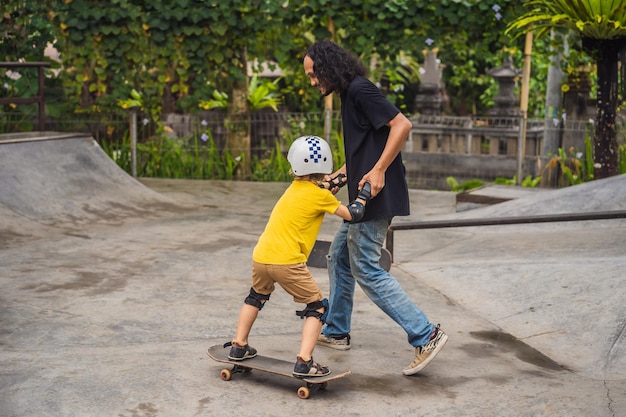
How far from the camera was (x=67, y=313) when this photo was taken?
18.2 feet

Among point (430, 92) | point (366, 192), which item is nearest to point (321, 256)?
point (366, 192)

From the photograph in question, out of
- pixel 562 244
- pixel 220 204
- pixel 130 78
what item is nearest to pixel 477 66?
pixel 130 78

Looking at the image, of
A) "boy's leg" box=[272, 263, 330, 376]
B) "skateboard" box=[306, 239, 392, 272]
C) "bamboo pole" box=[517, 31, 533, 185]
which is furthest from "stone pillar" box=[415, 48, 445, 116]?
"boy's leg" box=[272, 263, 330, 376]

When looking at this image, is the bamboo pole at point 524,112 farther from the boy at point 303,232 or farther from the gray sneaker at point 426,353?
the boy at point 303,232

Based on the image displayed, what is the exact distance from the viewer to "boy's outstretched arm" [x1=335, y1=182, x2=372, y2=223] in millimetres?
4105

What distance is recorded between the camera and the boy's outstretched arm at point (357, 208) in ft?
13.5

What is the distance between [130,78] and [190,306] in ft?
24.6

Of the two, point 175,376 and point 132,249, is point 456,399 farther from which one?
point 132,249

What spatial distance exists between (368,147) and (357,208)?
44 cm

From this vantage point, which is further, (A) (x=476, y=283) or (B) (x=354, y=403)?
(A) (x=476, y=283)

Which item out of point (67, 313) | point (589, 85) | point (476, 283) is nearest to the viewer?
point (67, 313)

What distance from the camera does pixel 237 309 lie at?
5750mm

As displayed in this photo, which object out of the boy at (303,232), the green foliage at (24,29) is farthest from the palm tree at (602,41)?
the green foliage at (24,29)

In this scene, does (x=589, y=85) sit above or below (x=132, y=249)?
above
